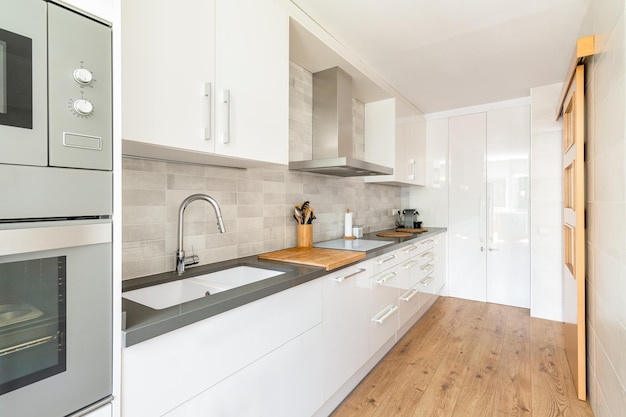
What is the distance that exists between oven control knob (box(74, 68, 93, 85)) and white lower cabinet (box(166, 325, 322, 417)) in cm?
96

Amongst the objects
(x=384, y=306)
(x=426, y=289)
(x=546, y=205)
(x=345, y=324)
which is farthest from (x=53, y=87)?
(x=546, y=205)

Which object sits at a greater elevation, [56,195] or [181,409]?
[56,195]

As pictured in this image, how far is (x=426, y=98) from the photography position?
3.67 metres

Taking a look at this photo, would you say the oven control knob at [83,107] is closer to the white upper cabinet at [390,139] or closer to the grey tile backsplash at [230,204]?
the grey tile backsplash at [230,204]

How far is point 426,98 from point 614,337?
116 inches

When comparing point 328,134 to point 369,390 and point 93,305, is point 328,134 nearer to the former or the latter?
point 369,390

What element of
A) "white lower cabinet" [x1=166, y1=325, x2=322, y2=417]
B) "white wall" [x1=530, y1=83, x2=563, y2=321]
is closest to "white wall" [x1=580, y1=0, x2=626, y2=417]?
"white lower cabinet" [x1=166, y1=325, x2=322, y2=417]

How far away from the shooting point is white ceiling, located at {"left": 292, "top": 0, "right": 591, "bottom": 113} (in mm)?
1967

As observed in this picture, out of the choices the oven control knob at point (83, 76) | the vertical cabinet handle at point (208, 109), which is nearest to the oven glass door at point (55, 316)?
the oven control knob at point (83, 76)

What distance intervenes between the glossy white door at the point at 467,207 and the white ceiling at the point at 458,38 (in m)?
0.78

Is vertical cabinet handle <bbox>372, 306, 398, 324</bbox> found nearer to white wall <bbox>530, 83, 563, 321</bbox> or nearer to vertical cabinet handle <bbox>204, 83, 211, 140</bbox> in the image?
vertical cabinet handle <bbox>204, 83, 211, 140</bbox>

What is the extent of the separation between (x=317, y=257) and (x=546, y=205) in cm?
287

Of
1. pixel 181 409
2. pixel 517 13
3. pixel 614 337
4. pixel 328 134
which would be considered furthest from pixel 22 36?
pixel 517 13

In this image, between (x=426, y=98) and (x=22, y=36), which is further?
(x=426, y=98)
